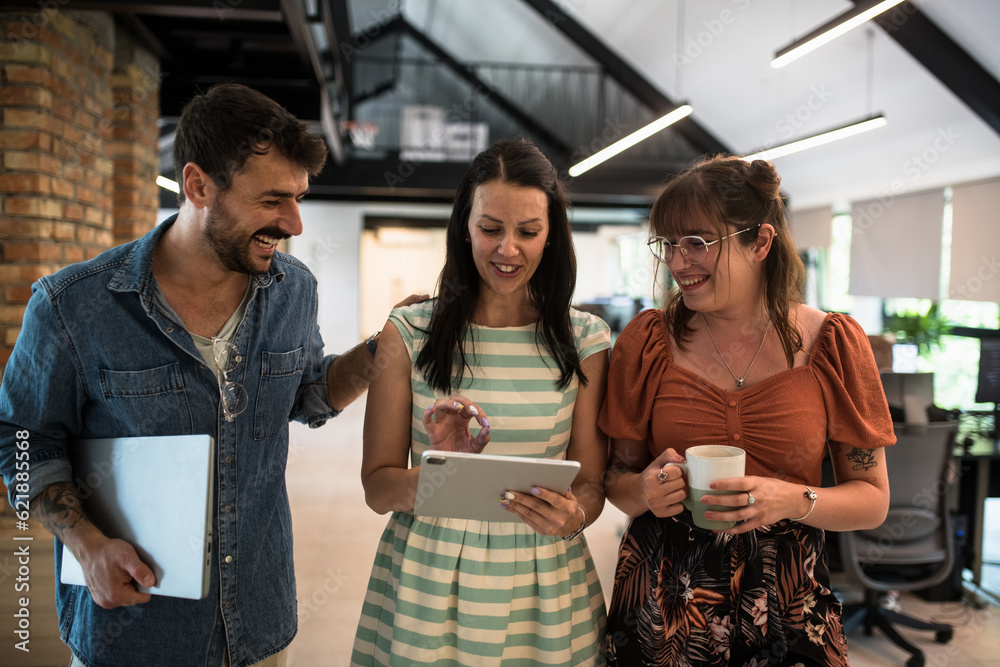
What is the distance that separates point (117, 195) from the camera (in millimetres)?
3707

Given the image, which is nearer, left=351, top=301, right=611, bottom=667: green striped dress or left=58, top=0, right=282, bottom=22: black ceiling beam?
left=351, top=301, right=611, bottom=667: green striped dress

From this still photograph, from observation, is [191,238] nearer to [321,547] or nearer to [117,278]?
[117,278]

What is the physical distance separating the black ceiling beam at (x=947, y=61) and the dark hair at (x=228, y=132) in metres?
6.92

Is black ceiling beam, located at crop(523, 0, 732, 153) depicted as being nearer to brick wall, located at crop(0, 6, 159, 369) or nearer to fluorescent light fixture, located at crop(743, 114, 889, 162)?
fluorescent light fixture, located at crop(743, 114, 889, 162)

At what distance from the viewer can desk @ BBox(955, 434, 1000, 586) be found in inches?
144

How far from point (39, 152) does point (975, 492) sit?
15.8 ft

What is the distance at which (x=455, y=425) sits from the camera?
50.3 inches

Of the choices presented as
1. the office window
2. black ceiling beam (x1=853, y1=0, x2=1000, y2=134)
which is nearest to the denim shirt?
the office window

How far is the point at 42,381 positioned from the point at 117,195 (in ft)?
9.72

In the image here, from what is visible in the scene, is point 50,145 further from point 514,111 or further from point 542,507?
point 514,111

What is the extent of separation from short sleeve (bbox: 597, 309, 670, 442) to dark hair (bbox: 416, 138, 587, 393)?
0.26ft

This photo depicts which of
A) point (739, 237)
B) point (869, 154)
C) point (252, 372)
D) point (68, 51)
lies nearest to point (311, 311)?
point (252, 372)

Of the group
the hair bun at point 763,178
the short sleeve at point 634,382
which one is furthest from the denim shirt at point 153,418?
the hair bun at point 763,178

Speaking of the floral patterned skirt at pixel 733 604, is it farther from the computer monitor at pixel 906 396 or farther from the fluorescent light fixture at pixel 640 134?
the fluorescent light fixture at pixel 640 134
